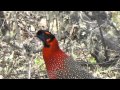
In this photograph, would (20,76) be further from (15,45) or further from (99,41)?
(99,41)

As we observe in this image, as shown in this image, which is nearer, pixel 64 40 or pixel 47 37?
pixel 47 37

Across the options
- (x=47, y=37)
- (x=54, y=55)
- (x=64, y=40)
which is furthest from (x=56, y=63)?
(x=64, y=40)

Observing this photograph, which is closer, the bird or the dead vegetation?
the bird

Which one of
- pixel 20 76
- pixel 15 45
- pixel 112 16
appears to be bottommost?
pixel 20 76

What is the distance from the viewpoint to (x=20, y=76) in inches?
176

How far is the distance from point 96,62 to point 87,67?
0.18 m

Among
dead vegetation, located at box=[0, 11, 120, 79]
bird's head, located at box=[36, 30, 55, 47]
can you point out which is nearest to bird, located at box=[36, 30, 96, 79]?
bird's head, located at box=[36, 30, 55, 47]

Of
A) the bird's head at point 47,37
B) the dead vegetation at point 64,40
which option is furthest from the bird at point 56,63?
the dead vegetation at point 64,40

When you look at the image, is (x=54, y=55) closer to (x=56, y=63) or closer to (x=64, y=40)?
(x=56, y=63)

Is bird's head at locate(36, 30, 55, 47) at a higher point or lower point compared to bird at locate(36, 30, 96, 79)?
higher

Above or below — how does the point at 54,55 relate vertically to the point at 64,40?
below

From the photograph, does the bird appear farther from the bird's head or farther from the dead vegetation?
the dead vegetation
